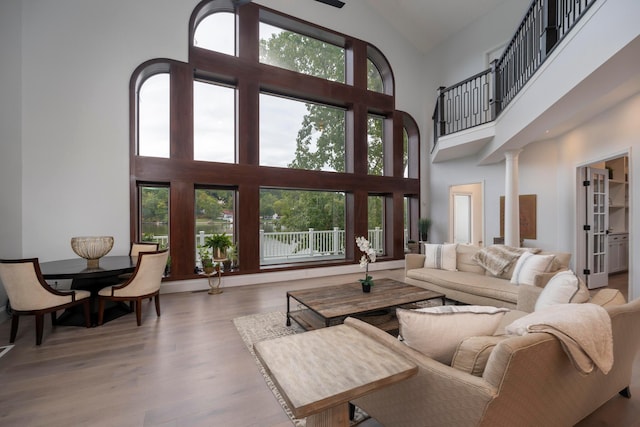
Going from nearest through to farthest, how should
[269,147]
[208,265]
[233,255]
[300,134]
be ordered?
[208,265] → [233,255] → [269,147] → [300,134]

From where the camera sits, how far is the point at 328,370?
104 cm

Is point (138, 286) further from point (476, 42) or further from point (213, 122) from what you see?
point (476, 42)

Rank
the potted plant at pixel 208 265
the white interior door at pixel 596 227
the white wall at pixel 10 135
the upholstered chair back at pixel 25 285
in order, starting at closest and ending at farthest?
the upholstered chair back at pixel 25 285
the white wall at pixel 10 135
the potted plant at pixel 208 265
the white interior door at pixel 596 227

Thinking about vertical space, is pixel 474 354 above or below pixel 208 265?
above

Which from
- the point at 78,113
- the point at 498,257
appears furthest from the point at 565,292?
the point at 78,113

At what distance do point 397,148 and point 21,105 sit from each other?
22.2 feet

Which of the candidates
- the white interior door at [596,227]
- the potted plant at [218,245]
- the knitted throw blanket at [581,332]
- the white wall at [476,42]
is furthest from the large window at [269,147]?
the knitted throw blanket at [581,332]

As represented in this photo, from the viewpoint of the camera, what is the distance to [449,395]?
1.13m

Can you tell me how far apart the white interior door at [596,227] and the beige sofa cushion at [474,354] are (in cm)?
514

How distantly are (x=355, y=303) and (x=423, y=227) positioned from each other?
4.97 m

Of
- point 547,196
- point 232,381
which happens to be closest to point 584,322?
point 232,381

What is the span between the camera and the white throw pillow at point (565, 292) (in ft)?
5.87

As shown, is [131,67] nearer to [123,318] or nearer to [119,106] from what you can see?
[119,106]

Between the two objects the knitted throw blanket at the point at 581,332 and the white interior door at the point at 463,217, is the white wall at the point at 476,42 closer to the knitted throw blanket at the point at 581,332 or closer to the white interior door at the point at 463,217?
the white interior door at the point at 463,217
